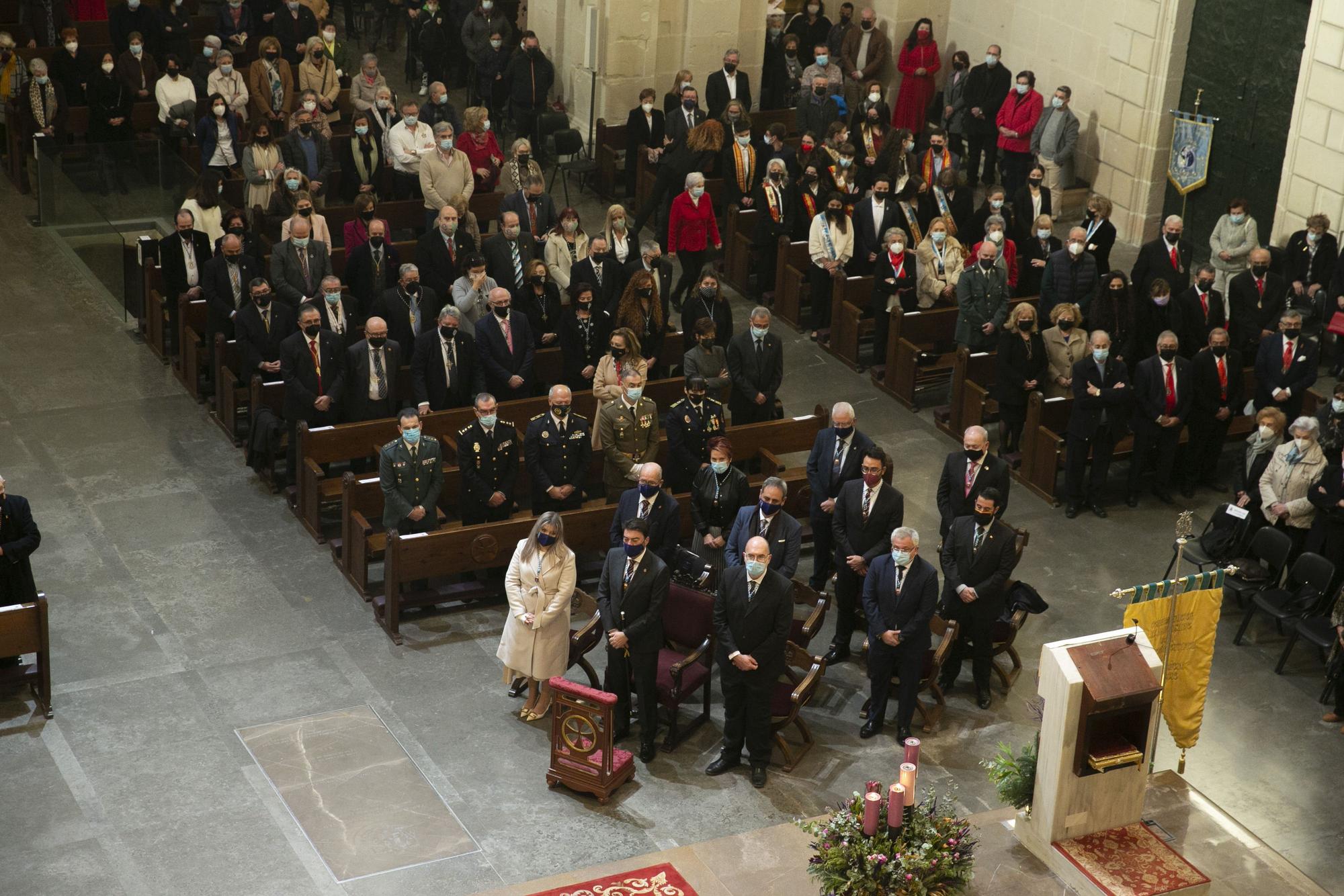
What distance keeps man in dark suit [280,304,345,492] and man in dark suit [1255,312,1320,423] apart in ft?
23.9

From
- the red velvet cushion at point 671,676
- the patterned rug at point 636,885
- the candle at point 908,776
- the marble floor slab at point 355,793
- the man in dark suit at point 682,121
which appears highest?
the man in dark suit at point 682,121

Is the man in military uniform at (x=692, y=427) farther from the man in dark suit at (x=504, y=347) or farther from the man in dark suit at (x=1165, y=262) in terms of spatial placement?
the man in dark suit at (x=1165, y=262)

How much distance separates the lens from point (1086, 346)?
14383 mm

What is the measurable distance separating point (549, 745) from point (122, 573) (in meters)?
3.52

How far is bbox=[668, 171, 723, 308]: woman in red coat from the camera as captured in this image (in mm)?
16469

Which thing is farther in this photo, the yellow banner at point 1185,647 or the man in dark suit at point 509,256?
the man in dark suit at point 509,256

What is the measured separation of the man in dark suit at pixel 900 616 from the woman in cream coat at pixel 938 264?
541 cm

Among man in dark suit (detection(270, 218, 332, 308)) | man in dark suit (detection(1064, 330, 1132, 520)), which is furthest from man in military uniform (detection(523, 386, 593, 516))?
man in dark suit (detection(1064, 330, 1132, 520))

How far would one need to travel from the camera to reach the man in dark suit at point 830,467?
12352 mm

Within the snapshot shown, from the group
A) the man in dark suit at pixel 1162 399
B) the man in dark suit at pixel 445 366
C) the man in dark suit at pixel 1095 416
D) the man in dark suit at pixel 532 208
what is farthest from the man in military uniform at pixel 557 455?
the man in dark suit at pixel 1162 399

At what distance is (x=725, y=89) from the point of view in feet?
66.0

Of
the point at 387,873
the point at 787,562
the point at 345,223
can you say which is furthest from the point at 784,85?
the point at 387,873

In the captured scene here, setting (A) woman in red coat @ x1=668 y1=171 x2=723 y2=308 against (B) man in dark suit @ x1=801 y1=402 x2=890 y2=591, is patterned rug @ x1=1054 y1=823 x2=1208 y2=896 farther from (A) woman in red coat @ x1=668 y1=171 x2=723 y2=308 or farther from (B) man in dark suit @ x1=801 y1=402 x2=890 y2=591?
(A) woman in red coat @ x1=668 y1=171 x2=723 y2=308

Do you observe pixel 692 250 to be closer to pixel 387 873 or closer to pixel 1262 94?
pixel 1262 94
